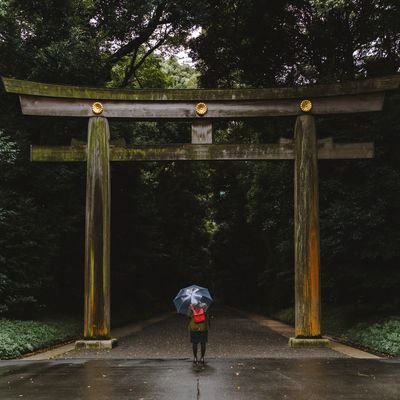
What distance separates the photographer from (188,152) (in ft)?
44.7

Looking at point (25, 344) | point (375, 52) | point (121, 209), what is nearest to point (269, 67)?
point (375, 52)

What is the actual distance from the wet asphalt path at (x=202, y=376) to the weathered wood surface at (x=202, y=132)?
17.4ft

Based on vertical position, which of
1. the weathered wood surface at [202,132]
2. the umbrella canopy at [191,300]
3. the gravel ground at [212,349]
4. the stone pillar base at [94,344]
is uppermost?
the weathered wood surface at [202,132]

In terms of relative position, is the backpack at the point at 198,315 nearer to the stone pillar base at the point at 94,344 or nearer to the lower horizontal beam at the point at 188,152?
the stone pillar base at the point at 94,344

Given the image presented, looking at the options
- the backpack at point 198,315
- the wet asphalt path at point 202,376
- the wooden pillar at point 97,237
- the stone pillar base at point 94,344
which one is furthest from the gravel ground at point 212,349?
the backpack at point 198,315

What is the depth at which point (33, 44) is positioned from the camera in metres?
17.9

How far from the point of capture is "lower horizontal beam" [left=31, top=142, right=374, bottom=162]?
13.6 meters

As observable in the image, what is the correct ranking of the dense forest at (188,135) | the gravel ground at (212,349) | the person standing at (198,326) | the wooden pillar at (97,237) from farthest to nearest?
the dense forest at (188,135), the wooden pillar at (97,237), the gravel ground at (212,349), the person standing at (198,326)

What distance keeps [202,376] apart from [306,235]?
18.1 ft

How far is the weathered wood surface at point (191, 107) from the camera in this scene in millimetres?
13445

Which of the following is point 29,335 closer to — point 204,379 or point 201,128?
Result: point 204,379

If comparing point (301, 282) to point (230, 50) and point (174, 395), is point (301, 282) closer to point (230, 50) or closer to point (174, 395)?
point (174, 395)

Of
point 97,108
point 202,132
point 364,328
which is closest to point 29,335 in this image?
point 97,108

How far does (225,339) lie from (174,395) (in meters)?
8.92
